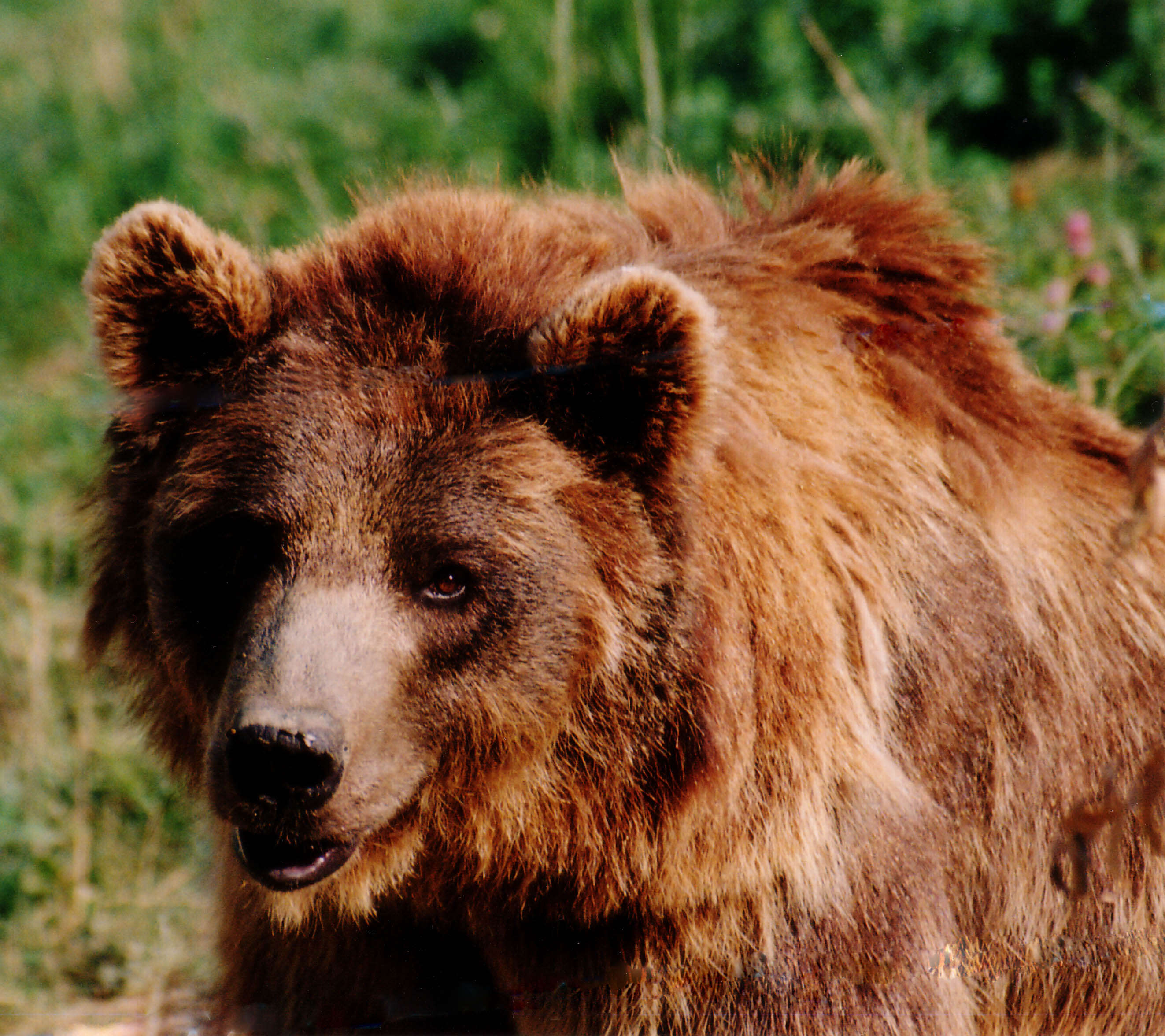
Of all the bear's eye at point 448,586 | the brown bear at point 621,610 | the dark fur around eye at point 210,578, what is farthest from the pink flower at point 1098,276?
the dark fur around eye at point 210,578

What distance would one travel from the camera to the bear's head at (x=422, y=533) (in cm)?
292

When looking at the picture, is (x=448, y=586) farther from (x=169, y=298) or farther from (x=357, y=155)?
(x=357, y=155)

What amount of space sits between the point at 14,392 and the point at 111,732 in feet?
7.46

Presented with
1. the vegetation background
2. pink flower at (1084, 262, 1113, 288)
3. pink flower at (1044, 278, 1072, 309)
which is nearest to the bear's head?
the vegetation background

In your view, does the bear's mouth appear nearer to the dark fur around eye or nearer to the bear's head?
the bear's head

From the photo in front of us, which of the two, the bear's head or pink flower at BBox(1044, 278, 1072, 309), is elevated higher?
pink flower at BBox(1044, 278, 1072, 309)

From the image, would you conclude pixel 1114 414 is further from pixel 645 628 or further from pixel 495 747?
pixel 495 747

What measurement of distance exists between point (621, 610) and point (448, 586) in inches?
14.4

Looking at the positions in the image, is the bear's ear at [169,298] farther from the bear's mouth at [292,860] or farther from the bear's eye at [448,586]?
the bear's mouth at [292,860]

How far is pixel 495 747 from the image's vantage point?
3.08 metres

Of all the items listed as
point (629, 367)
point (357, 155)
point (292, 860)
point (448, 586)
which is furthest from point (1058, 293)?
point (357, 155)

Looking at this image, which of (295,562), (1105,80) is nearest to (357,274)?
(295,562)

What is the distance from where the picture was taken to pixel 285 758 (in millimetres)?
2768

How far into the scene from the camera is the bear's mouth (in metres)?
2.98
